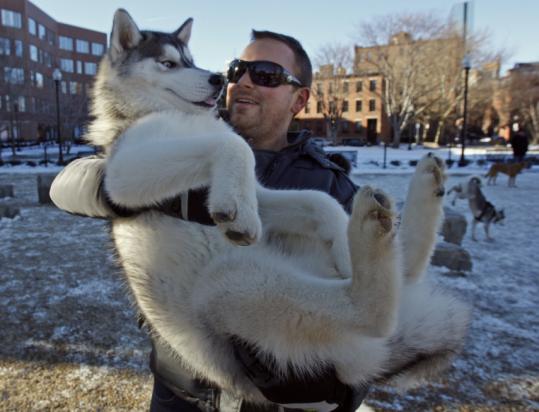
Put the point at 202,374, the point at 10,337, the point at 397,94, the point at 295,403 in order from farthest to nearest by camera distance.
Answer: the point at 397,94 < the point at 10,337 < the point at 202,374 < the point at 295,403

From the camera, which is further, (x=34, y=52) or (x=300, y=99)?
(x=34, y=52)

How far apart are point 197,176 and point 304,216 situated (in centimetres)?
60

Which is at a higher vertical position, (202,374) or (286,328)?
(286,328)

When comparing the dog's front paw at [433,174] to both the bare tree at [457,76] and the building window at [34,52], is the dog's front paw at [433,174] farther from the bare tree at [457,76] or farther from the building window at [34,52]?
the building window at [34,52]

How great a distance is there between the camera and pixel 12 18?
53469 mm

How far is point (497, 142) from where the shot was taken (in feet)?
178

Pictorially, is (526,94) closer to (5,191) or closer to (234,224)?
(5,191)

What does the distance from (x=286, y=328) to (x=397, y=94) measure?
46103 millimetres

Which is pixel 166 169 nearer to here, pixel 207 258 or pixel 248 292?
pixel 207 258

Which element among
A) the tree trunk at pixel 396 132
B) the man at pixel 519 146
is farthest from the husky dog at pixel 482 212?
the tree trunk at pixel 396 132

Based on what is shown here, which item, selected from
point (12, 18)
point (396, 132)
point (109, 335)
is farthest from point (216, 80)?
point (12, 18)

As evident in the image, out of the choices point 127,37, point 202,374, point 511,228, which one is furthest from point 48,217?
point 511,228

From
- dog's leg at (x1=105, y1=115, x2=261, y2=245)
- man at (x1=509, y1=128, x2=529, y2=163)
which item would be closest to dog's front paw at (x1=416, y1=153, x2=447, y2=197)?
dog's leg at (x1=105, y1=115, x2=261, y2=245)

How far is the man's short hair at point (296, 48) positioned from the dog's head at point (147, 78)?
1.48ft
